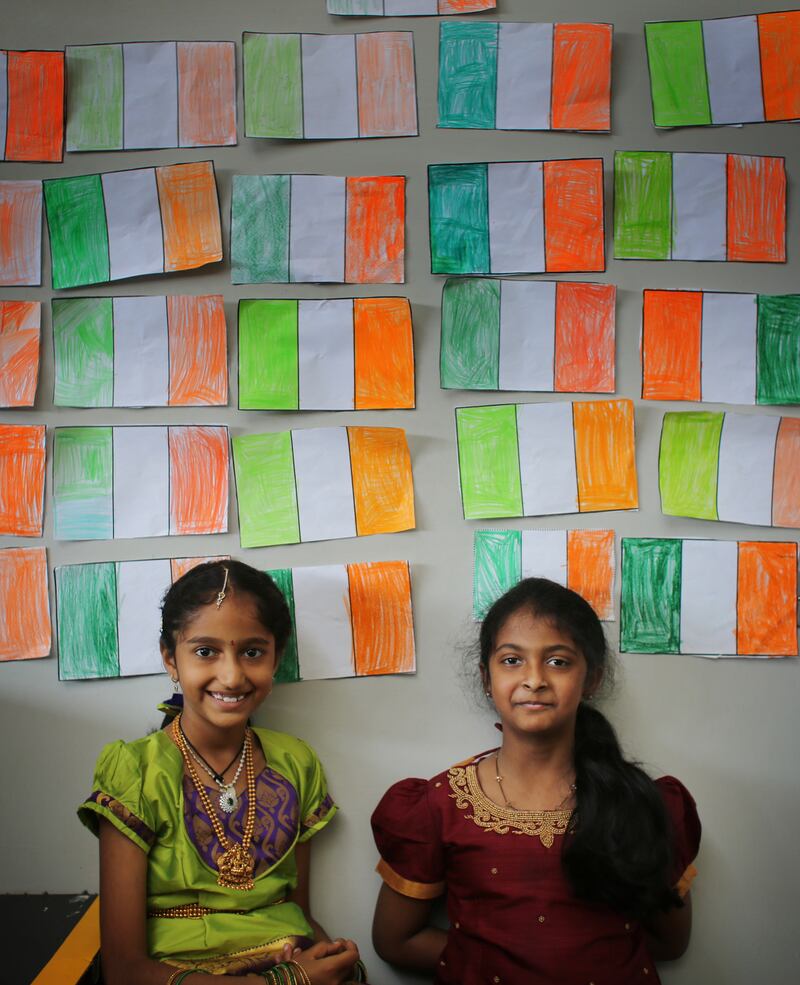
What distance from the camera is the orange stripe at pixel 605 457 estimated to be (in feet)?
4.26

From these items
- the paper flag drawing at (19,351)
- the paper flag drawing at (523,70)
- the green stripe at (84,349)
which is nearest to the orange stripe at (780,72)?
the paper flag drawing at (523,70)

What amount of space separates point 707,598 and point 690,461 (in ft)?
0.67

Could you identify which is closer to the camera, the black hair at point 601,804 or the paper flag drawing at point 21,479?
the black hair at point 601,804

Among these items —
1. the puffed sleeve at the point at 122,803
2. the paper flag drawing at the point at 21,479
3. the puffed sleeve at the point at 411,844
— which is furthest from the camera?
the paper flag drawing at the point at 21,479

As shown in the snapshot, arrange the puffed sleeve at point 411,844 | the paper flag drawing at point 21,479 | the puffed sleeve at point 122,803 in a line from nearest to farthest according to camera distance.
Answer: the puffed sleeve at point 122,803
the puffed sleeve at point 411,844
the paper flag drawing at point 21,479

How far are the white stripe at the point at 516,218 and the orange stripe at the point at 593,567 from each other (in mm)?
406

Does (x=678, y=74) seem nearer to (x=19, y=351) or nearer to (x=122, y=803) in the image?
(x=19, y=351)

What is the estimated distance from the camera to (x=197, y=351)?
4.21 feet

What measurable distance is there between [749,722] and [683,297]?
2.10ft

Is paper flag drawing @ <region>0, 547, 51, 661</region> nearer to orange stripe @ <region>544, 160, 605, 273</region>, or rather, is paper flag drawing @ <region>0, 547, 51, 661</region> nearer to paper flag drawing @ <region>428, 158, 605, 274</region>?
paper flag drawing @ <region>428, 158, 605, 274</region>

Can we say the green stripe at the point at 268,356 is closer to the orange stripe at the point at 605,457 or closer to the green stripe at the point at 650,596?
the orange stripe at the point at 605,457

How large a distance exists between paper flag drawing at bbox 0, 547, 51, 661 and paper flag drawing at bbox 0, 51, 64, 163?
595 mm

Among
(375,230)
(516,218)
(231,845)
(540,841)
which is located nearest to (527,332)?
(516,218)

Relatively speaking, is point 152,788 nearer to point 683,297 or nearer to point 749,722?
point 749,722
